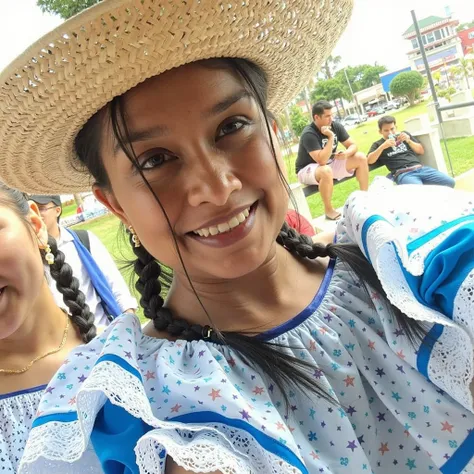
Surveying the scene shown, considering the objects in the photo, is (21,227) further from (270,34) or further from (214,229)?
(270,34)

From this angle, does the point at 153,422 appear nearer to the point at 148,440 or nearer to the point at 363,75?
the point at 148,440

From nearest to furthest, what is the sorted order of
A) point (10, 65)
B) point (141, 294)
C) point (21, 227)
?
point (10, 65)
point (141, 294)
point (21, 227)

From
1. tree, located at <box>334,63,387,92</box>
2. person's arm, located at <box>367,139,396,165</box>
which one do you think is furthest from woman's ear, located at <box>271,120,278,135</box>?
tree, located at <box>334,63,387,92</box>

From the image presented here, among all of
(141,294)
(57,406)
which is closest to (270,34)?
(141,294)

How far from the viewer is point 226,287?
837 mm

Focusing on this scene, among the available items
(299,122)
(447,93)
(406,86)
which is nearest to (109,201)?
(299,122)

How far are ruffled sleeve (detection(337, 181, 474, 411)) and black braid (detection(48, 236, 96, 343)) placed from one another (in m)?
0.83

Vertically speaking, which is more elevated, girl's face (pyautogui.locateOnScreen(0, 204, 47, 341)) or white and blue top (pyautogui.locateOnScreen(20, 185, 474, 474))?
girl's face (pyautogui.locateOnScreen(0, 204, 47, 341))

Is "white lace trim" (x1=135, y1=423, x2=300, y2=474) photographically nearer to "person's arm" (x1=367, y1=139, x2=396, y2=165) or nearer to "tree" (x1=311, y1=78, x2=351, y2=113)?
"person's arm" (x1=367, y1=139, x2=396, y2=165)

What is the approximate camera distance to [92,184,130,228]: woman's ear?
2.67 feet

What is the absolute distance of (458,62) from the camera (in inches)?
181

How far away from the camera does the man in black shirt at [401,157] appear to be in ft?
13.1

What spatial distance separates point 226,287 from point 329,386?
24 centimetres

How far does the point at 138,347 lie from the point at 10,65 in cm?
46
